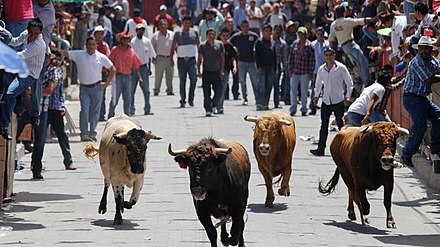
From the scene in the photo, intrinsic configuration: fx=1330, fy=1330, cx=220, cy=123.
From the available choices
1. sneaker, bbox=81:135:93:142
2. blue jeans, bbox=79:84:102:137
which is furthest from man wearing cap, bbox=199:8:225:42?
sneaker, bbox=81:135:93:142

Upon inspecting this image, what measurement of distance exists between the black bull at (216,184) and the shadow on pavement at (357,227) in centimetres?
268

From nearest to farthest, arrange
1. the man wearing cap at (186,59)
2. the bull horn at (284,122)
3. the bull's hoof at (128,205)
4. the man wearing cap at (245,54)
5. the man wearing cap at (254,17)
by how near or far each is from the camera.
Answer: the bull's hoof at (128,205), the bull horn at (284,122), the man wearing cap at (186,59), the man wearing cap at (245,54), the man wearing cap at (254,17)

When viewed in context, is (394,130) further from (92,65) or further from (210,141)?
(92,65)

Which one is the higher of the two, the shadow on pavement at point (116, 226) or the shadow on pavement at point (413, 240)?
the shadow on pavement at point (413, 240)

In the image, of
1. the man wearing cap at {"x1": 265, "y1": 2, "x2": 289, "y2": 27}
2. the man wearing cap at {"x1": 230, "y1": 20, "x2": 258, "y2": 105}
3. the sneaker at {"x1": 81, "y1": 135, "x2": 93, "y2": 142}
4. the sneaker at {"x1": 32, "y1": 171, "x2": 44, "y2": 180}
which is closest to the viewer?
the sneaker at {"x1": 32, "y1": 171, "x2": 44, "y2": 180}

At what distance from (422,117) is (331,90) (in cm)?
480

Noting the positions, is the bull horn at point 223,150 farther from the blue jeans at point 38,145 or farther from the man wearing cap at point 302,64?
the man wearing cap at point 302,64

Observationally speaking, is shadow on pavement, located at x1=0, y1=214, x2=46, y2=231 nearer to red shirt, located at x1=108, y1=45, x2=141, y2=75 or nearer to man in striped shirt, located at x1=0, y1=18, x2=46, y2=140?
man in striped shirt, located at x1=0, y1=18, x2=46, y2=140

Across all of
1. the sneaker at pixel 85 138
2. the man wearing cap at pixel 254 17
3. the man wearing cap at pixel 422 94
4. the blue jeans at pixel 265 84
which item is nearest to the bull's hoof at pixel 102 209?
the man wearing cap at pixel 422 94

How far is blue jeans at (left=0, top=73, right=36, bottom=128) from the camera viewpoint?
1745 centimetres

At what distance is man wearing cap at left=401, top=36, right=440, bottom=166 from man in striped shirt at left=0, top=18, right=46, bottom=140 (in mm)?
5399

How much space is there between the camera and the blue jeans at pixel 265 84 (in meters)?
32.4

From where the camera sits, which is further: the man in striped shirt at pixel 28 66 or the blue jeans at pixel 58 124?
the blue jeans at pixel 58 124

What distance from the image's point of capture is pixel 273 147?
1858 cm
